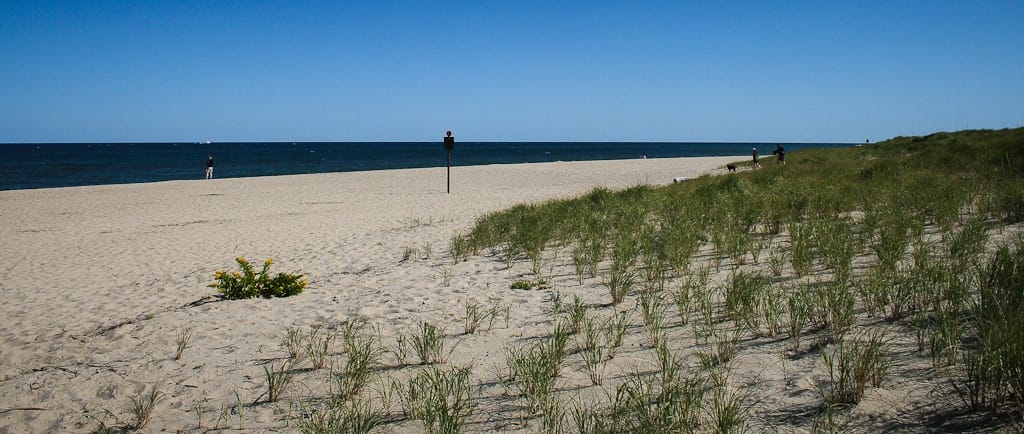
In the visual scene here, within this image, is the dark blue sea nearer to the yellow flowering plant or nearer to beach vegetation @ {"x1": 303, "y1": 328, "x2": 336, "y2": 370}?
the yellow flowering plant

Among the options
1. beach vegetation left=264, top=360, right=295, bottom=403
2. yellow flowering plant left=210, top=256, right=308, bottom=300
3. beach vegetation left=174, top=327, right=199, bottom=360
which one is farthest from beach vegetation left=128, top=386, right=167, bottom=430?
yellow flowering plant left=210, top=256, right=308, bottom=300

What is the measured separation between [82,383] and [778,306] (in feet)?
17.7

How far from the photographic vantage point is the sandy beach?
4.10 m

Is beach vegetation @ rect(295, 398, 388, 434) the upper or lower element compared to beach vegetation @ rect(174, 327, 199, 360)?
upper

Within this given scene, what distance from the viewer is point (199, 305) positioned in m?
6.86

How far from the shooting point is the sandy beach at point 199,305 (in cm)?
410

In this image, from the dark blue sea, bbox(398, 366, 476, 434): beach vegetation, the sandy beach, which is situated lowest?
the sandy beach

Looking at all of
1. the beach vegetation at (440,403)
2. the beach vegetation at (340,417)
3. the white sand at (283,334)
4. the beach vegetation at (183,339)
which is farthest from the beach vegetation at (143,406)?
the beach vegetation at (440,403)

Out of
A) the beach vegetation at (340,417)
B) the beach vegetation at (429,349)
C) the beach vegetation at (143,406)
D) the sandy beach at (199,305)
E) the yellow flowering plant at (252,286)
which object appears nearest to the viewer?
the beach vegetation at (340,417)

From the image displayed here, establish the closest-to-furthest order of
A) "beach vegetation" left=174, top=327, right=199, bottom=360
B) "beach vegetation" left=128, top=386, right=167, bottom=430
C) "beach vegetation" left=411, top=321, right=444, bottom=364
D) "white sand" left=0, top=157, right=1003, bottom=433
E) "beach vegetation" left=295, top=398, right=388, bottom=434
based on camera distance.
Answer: "beach vegetation" left=295, top=398, right=388, bottom=434 < "white sand" left=0, top=157, right=1003, bottom=433 < "beach vegetation" left=128, top=386, right=167, bottom=430 < "beach vegetation" left=411, top=321, right=444, bottom=364 < "beach vegetation" left=174, top=327, right=199, bottom=360

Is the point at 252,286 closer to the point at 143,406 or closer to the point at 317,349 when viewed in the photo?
the point at 317,349

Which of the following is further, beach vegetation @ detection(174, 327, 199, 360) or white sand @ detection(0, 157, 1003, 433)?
beach vegetation @ detection(174, 327, 199, 360)

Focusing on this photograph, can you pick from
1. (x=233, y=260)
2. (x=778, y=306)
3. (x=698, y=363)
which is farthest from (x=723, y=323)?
(x=233, y=260)

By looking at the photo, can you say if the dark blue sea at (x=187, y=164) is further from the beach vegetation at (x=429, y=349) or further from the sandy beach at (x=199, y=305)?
the beach vegetation at (x=429, y=349)
